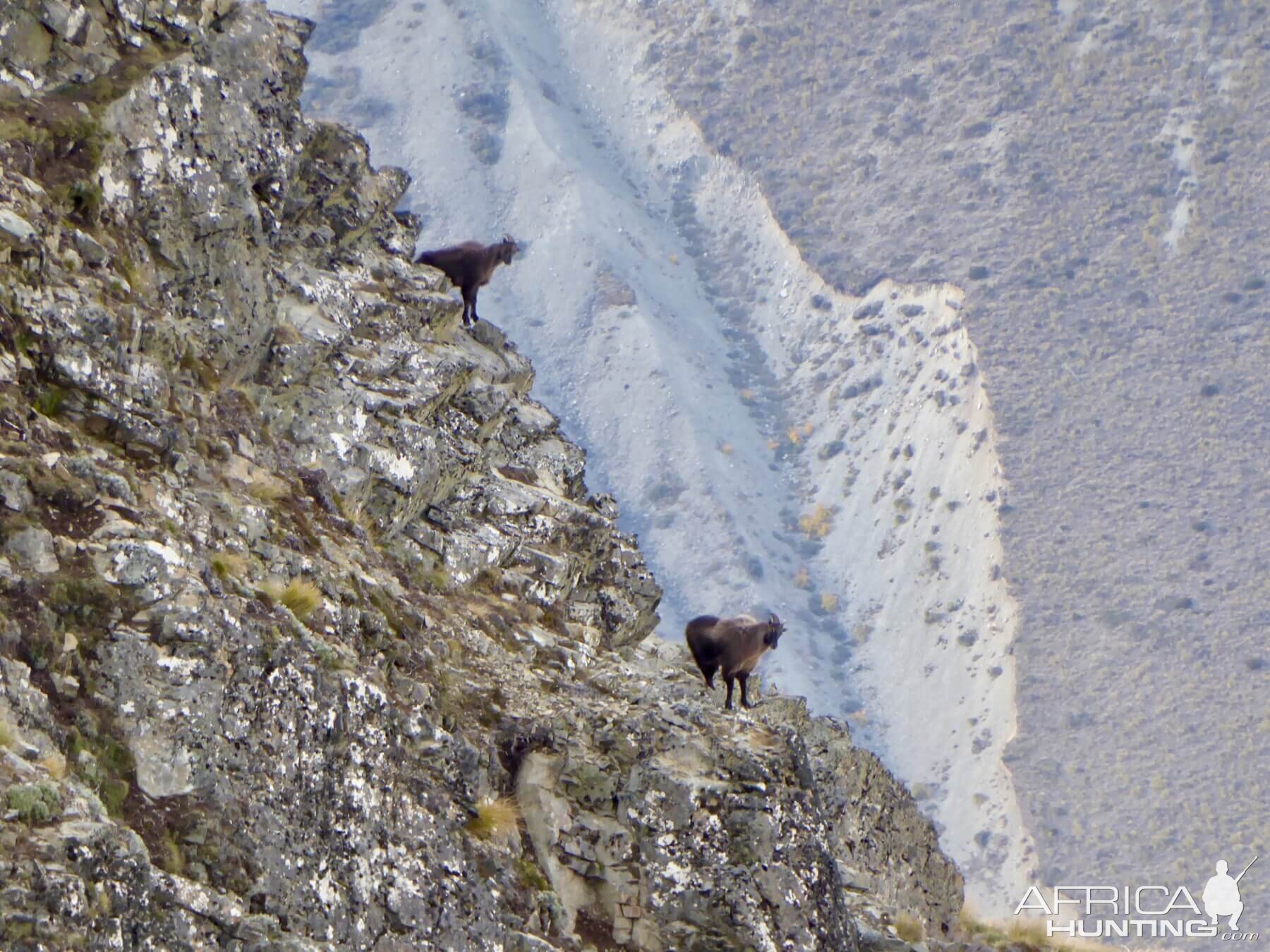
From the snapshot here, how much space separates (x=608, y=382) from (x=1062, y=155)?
183ft

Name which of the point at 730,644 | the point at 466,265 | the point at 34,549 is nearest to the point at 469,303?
the point at 466,265

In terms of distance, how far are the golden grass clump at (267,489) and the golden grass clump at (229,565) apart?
1.65m

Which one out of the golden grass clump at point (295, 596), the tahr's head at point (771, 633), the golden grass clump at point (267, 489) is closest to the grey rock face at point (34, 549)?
the golden grass clump at point (295, 596)

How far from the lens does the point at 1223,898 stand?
88.5 meters

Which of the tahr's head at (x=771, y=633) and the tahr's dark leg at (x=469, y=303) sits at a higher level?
the tahr's dark leg at (x=469, y=303)

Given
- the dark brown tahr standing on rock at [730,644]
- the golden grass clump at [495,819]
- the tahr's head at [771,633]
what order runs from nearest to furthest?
the golden grass clump at [495,819] < the dark brown tahr standing on rock at [730,644] < the tahr's head at [771,633]

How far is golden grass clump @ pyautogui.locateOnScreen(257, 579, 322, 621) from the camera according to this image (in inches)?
545

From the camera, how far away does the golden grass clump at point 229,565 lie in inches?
524

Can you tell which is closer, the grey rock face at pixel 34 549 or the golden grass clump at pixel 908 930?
the grey rock face at pixel 34 549

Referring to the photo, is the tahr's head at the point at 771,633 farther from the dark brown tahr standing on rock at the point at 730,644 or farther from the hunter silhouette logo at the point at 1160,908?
the hunter silhouette logo at the point at 1160,908

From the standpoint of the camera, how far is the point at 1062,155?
155 m

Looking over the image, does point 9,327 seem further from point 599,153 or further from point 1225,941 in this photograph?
point 599,153

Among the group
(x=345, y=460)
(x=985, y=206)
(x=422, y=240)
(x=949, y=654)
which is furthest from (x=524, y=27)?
(x=345, y=460)

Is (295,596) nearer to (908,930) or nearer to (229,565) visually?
(229,565)
